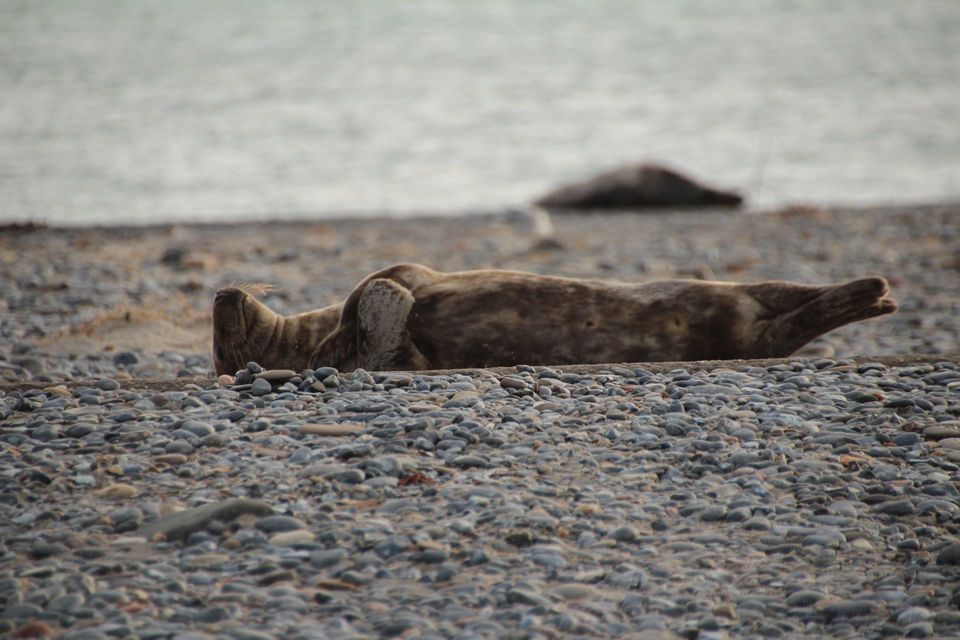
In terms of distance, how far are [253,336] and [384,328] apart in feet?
2.63

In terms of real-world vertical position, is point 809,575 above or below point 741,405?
below

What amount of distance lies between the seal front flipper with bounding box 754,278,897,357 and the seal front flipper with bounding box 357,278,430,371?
5.97 feet

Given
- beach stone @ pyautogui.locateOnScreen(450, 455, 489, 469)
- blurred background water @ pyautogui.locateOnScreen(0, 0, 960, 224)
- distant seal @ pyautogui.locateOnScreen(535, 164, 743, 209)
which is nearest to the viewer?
beach stone @ pyautogui.locateOnScreen(450, 455, 489, 469)

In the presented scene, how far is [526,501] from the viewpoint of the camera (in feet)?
13.1

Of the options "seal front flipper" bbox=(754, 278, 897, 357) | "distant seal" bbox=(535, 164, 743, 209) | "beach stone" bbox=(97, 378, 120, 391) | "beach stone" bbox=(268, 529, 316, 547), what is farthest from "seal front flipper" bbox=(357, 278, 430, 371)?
"distant seal" bbox=(535, 164, 743, 209)

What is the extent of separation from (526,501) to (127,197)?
Result: 16.4 m

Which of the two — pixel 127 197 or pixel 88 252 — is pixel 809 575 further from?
pixel 127 197

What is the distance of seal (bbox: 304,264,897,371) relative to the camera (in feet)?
19.0

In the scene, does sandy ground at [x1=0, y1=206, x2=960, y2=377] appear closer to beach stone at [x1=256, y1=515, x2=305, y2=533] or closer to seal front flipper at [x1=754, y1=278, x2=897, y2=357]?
seal front flipper at [x1=754, y1=278, x2=897, y2=357]

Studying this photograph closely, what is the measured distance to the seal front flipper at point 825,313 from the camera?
561 centimetres

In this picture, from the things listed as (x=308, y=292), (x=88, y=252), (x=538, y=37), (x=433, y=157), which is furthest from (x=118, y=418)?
(x=538, y=37)

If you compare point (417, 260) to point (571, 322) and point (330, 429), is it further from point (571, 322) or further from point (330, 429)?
point (330, 429)

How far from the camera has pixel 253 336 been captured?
6148 millimetres

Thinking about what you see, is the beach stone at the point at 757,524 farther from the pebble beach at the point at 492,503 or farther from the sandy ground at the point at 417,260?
the sandy ground at the point at 417,260
